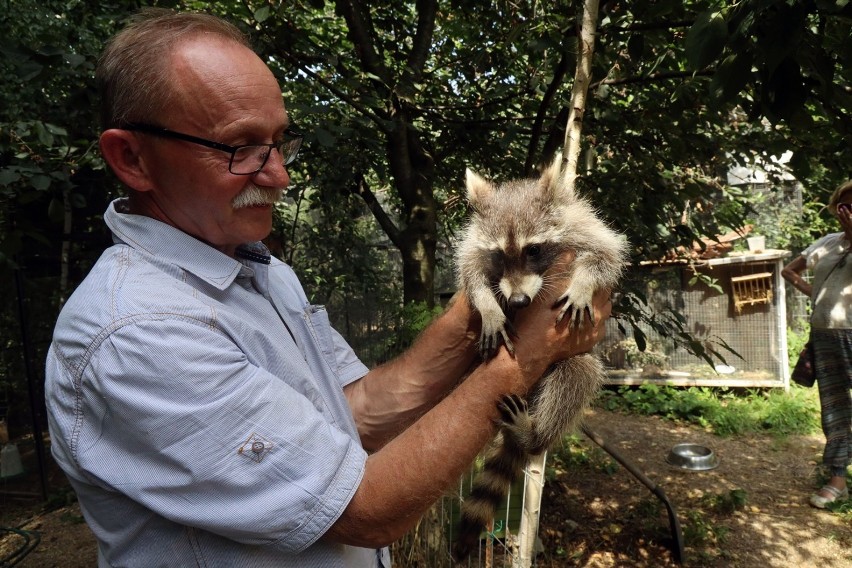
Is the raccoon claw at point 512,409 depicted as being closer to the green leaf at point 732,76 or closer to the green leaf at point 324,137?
the green leaf at point 732,76

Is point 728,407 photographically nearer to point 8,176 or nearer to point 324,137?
point 324,137

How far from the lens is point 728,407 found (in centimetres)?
727

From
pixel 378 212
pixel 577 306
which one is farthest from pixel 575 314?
pixel 378 212

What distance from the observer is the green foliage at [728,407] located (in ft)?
22.2

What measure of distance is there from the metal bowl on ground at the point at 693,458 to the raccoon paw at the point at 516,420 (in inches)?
167

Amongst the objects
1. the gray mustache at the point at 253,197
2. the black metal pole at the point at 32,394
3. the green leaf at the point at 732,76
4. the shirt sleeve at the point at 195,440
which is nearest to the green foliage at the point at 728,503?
the green leaf at the point at 732,76

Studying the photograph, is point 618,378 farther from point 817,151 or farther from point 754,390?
point 817,151

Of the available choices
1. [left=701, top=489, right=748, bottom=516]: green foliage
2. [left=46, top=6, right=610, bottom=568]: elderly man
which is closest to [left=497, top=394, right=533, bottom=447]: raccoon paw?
[left=46, top=6, right=610, bottom=568]: elderly man

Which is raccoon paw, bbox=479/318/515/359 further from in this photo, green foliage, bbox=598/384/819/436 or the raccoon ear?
green foliage, bbox=598/384/819/436

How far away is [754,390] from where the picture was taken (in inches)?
305

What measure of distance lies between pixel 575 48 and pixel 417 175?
160 cm

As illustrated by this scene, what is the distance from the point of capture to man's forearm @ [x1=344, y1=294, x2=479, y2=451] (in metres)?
1.99

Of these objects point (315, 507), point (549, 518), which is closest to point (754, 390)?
point (549, 518)

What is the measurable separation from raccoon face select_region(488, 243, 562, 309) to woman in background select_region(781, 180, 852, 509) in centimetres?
364
